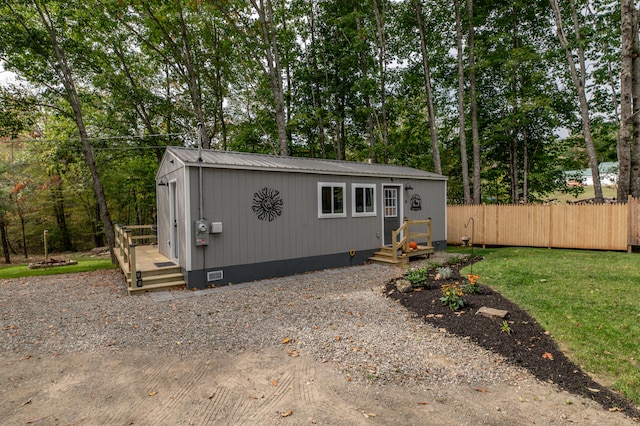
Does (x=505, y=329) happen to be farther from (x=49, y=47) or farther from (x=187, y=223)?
(x=49, y=47)

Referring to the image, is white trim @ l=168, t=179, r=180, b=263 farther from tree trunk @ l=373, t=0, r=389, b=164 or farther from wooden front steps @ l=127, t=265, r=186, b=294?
tree trunk @ l=373, t=0, r=389, b=164

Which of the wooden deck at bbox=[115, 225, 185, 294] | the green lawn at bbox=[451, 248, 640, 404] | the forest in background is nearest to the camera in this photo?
the green lawn at bbox=[451, 248, 640, 404]

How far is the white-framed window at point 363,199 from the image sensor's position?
9195 millimetres

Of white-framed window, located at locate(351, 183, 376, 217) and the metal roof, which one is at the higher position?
the metal roof

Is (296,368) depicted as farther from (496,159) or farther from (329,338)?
(496,159)

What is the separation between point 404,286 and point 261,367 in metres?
3.28

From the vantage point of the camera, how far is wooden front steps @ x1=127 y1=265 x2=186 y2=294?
6.45 meters

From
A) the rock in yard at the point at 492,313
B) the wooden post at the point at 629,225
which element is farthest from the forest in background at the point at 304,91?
the rock in yard at the point at 492,313

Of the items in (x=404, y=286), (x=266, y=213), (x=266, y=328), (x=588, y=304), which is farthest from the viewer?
(x=266, y=213)

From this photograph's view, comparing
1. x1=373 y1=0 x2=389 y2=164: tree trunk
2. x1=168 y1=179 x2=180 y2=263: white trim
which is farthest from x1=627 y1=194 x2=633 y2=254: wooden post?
x1=168 y1=179 x2=180 y2=263: white trim

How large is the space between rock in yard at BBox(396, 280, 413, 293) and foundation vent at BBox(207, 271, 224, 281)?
3656 millimetres

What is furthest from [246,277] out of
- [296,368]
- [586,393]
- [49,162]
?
[49,162]

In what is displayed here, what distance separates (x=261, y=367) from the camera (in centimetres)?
342

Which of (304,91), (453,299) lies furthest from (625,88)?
(304,91)
